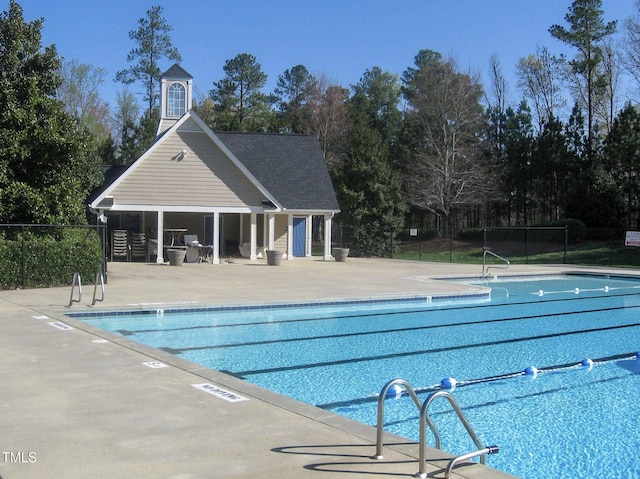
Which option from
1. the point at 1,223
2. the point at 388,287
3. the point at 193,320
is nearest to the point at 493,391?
the point at 193,320

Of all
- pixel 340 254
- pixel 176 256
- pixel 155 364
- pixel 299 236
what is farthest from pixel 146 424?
pixel 299 236

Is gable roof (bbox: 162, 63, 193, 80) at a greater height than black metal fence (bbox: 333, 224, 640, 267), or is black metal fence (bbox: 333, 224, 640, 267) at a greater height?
gable roof (bbox: 162, 63, 193, 80)

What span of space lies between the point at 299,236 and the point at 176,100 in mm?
8780

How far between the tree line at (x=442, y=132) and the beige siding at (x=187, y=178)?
7.83 m

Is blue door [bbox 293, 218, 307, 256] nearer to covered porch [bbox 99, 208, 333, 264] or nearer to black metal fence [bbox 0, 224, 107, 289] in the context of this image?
covered porch [bbox 99, 208, 333, 264]

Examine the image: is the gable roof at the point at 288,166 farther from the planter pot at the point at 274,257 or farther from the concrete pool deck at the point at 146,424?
the concrete pool deck at the point at 146,424

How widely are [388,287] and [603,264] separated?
17094mm

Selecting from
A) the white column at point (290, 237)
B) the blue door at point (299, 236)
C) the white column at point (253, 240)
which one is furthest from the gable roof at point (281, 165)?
the blue door at point (299, 236)

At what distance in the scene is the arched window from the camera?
30.2 meters

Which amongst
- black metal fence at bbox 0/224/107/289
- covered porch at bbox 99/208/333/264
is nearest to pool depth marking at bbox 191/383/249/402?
black metal fence at bbox 0/224/107/289

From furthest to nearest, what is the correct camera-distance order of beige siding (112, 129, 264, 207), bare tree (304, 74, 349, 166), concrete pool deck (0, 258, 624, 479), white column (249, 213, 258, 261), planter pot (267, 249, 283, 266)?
bare tree (304, 74, 349, 166) < white column (249, 213, 258, 261) < beige siding (112, 129, 264, 207) < planter pot (267, 249, 283, 266) < concrete pool deck (0, 258, 624, 479)

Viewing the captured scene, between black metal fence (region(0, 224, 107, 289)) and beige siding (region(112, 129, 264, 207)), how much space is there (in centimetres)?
825

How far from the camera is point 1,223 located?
Result: 655 inches

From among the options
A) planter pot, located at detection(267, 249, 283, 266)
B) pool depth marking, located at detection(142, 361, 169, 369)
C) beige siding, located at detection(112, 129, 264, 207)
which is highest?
beige siding, located at detection(112, 129, 264, 207)
